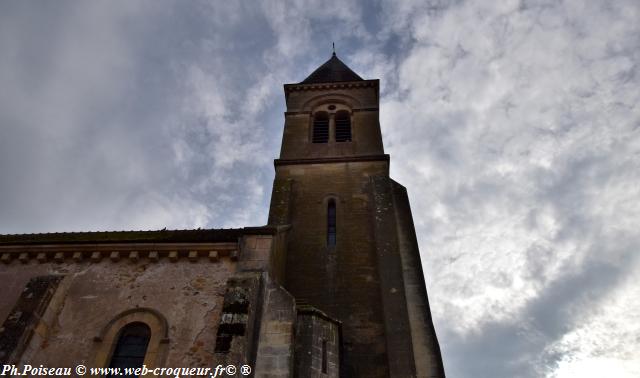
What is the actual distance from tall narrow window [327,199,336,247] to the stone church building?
0.26 ft

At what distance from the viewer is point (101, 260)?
35.8 ft

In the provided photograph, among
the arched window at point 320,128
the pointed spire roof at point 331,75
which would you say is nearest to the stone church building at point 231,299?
the arched window at point 320,128

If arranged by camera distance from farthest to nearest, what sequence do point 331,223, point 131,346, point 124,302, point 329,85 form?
1. point 329,85
2. point 331,223
3. point 124,302
4. point 131,346

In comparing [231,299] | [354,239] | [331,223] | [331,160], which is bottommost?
[231,299]

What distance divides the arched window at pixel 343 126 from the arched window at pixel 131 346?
12356 millimetres

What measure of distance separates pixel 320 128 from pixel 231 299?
12.8 metres

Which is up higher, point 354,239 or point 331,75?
point 331,75

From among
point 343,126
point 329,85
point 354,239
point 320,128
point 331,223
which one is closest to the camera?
point 354,239

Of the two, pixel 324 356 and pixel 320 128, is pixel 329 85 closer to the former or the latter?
pixel 320 128

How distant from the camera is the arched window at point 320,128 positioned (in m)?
20.3

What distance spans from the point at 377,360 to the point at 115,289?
6.59 meters

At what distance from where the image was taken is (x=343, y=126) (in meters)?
20.9

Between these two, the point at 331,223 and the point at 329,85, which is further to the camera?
the point at 329,85

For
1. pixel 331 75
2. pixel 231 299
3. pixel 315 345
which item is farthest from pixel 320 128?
pixel 315 345
